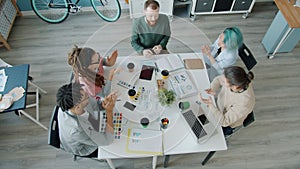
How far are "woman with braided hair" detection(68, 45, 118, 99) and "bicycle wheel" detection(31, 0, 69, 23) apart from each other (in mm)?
1822

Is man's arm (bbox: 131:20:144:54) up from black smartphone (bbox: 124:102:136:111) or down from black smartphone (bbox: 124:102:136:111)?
up

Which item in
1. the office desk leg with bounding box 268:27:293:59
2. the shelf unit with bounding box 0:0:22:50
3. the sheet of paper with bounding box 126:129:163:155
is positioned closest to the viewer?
the sheet of paper with bounding box 126:129:163:155

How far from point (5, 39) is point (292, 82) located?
394 cm

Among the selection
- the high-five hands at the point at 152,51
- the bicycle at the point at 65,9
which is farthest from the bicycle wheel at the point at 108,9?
the high-five hands at the point at 152,51

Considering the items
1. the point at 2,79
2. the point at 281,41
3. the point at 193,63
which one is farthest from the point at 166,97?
the point at 281,41

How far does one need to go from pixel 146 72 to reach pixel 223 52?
2.64 ft

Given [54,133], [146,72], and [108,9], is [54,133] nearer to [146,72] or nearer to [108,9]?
[146,72]

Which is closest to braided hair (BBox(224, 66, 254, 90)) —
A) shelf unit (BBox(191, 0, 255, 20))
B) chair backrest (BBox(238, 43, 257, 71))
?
chair backrest (BBox(238, 43, 257, 71))

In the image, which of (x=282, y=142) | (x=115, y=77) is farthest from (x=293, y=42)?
(x=115, y=77)

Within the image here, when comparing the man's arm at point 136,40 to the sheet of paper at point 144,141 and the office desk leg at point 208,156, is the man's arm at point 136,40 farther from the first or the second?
the office desk leg at point 208,156

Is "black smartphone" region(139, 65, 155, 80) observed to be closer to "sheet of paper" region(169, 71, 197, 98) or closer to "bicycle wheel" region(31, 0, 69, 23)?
"sheet of paper" region(169, 71, 197, 98)

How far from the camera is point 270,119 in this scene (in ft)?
8.95

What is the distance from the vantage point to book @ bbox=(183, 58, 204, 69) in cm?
218

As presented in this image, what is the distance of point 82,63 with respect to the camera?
77.4 inches
